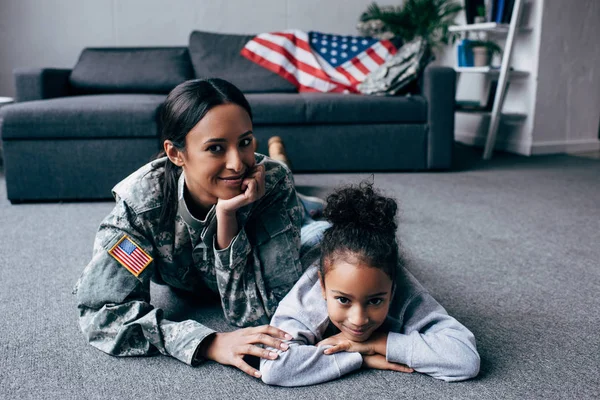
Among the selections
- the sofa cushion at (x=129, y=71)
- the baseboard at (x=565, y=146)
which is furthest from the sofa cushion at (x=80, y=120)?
the baseboard at (x=565, y=146)

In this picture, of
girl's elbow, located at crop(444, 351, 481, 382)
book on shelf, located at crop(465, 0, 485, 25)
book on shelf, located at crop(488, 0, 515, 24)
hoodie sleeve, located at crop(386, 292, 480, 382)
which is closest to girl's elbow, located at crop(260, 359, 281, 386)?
hoodie sleeve, located at crop(386, 292, 480, 382)

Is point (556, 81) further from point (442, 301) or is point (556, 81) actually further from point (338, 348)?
point (338, 348)

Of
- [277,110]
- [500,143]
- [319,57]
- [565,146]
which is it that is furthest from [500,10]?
[277,110]

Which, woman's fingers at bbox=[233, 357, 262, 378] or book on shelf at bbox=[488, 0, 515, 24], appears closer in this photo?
woman's fingers at bbox=[233, 357, 262, 378]

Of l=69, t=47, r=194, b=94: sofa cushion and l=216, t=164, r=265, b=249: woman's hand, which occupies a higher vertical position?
l=69, t=47, r=194, b=94: sofa cushion

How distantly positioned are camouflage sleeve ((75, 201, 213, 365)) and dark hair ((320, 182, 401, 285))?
0.32 metres

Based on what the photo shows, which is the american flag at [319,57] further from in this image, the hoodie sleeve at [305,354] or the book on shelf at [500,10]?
the hoodie sleeve at [305,354]

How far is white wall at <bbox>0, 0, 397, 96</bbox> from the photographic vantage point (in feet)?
12.5

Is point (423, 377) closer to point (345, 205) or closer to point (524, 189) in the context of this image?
point (345, 205)

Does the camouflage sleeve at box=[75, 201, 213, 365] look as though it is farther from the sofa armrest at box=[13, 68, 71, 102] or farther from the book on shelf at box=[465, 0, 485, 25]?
the book on shelf at box=[465, 0, 485, 25]

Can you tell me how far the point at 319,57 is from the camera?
12.2ft

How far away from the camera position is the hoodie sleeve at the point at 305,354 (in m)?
1.04

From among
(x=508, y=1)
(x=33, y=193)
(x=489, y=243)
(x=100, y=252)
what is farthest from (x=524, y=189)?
(x=33, y=193)

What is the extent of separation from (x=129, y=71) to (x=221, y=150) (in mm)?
2580
